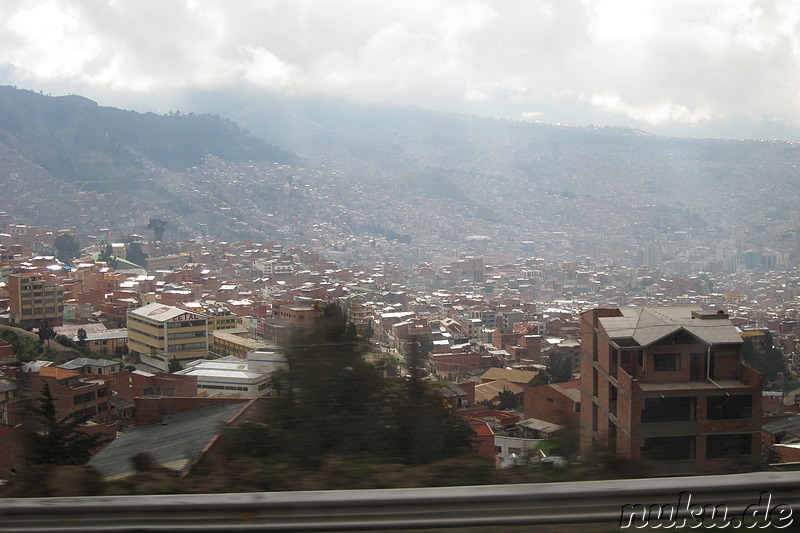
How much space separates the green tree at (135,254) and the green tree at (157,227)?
3.87m

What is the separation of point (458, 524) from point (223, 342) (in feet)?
27.9

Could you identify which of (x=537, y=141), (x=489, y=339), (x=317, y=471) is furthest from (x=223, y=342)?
(x=537, y=141)

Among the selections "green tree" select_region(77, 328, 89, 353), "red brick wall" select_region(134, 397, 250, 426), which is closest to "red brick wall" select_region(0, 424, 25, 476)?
"red brick wall" select_region(134, 397, 250, 426)

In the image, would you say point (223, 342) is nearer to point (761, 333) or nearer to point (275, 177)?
point (761, 333)

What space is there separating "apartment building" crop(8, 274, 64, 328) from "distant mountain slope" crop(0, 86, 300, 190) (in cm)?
3837

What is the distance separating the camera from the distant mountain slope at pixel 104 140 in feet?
182

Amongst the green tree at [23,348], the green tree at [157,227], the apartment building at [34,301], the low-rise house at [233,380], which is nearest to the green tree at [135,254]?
the green tree at [157,227]

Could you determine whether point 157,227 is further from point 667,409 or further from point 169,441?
point 667,409

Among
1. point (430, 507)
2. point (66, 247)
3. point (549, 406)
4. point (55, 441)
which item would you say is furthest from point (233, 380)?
point (66, 247)

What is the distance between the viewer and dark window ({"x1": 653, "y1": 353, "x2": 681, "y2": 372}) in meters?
3.30

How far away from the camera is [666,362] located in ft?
10.8

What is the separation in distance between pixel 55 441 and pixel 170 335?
9177 mm

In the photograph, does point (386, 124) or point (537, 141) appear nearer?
point (537, 141)

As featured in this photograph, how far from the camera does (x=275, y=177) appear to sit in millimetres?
59094
